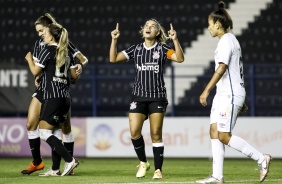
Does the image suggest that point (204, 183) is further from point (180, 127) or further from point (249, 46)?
point (249, 46)

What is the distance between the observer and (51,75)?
397 inches

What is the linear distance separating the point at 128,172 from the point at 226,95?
3.24 m

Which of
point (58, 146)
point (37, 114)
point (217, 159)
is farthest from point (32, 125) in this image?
point (217, 159)

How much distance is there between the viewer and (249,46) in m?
20.2

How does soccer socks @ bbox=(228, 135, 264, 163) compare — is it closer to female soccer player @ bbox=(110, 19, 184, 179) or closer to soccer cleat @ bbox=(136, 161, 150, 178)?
female soccer player @ bbox=(110, 19, 184, 179)

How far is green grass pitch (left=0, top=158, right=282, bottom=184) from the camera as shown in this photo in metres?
9.47

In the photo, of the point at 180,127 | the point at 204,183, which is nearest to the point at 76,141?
the point at 180,127

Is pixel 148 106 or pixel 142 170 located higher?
pixel 148 106

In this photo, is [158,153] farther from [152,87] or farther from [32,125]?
[32,125]

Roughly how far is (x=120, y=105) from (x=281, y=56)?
4.01m

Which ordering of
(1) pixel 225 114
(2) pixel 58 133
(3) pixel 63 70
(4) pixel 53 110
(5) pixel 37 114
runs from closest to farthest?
(1) pixel 225 114 < (4) pixel 53 110 < (3) pixel 63 70 < (2) pixel 58 133 < (5) pixel 37 114

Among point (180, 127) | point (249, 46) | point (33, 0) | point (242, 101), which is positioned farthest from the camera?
point (33, 0)

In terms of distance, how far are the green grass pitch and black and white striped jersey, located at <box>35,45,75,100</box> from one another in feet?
3.28

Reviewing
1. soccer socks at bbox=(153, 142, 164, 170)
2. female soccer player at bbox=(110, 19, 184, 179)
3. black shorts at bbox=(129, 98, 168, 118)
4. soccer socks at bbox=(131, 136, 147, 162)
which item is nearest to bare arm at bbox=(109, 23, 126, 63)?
female soccer player at bbox=(110, 19, 184, 179)
